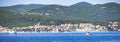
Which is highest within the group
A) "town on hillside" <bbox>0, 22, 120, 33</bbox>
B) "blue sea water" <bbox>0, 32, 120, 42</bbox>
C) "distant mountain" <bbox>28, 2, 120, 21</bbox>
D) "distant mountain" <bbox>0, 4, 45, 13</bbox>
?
"distant mountain" <bbox>0, 4, 45, 13</bbox>

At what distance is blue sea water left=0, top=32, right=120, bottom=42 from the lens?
12.3 metres

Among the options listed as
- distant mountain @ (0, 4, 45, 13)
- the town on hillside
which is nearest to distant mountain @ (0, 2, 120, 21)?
distant mountain @ (0, 4, 45, 13)

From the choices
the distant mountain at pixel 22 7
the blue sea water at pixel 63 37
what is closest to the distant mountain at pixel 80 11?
the distant mountain at pixel 22 7

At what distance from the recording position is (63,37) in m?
13.1

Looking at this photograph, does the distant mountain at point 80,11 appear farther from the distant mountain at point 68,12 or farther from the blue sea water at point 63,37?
the blue sea water at point 63,37

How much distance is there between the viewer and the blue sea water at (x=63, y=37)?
12.3 metres

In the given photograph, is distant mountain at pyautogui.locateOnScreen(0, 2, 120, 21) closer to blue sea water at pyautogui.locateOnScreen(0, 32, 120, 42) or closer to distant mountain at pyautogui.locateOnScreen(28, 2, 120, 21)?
distant mountain at pyautogui.locateOnScreen(28, 2, 120, 21)

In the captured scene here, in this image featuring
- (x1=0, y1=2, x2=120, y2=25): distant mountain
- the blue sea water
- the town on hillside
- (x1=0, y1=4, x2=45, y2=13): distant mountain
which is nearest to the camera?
(x1=0, y1=4, x2=45, y2=13): distant mountain

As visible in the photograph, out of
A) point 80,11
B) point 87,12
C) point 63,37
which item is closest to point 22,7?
point 80,11

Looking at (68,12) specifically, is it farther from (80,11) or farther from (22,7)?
(22,7)

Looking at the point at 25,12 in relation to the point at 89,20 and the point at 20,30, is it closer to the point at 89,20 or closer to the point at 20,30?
the point at 20,30

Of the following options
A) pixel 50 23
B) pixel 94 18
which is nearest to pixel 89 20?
pixel 94 18

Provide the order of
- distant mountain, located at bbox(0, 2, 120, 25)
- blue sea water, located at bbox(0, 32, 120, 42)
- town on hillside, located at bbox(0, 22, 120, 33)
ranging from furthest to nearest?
blue sea water, located at bbox(0, 32, 120, 42)
town on hillside, located at bbox(0, 22, 120, 33)
distant mountain, located at bbox(0, 2, 120, 25)

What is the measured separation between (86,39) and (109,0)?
70.6 inches
